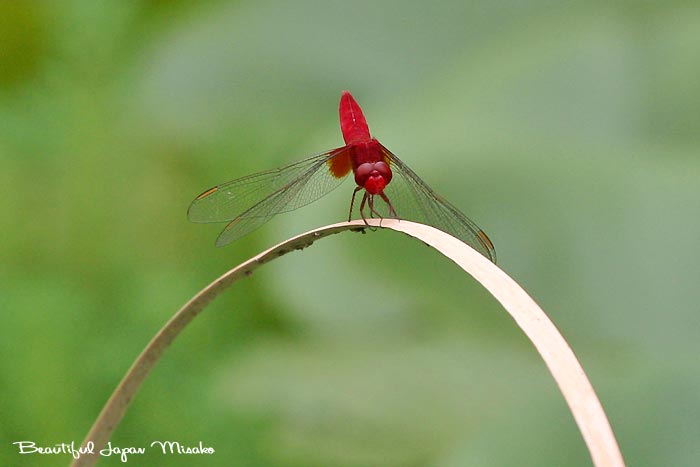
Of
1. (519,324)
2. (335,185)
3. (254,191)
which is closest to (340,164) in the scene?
(335,185)

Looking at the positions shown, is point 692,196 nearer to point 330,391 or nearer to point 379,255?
point 379,255

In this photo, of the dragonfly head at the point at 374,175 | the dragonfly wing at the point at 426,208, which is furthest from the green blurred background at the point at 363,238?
the dragonfly head at the point at 374,175

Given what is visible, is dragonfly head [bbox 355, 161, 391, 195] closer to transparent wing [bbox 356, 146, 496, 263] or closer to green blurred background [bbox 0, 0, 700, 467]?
transparent wing [bbox 356, 146, 496, 263]

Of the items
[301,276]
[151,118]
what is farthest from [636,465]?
[151,118]

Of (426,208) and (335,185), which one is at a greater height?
(335,185)

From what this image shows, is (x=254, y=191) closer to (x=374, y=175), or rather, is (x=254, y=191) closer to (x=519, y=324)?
(x=374, y=175)
